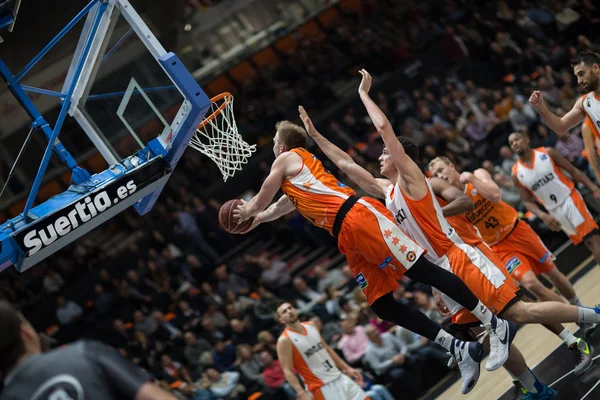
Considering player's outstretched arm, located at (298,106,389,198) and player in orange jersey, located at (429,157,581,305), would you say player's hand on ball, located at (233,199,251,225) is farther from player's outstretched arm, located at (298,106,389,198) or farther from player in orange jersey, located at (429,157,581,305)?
player in orange jersey, located at (429,157,581,305)

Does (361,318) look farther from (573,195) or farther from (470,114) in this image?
(470,114)

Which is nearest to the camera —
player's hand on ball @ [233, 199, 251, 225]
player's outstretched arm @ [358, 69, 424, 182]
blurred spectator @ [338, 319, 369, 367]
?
player's outstretched arm @ [358, 69, 424, 182]

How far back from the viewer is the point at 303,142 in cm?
620

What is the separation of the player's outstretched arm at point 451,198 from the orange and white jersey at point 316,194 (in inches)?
39.4

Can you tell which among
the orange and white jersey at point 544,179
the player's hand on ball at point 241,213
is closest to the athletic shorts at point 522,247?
the orange and white jersey at point 544,179

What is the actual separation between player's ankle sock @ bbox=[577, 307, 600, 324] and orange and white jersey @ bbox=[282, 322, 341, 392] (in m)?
2.66

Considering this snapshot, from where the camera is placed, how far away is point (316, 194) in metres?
5.77

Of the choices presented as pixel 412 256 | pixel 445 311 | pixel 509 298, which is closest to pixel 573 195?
pixel 445 311

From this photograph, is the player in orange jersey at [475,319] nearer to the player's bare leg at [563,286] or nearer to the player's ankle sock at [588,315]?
the player's ankle sock at [588,315]

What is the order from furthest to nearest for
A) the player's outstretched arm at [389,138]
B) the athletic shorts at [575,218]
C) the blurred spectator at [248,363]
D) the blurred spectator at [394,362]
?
1. the blurred spectator at [248,363]
2. the blurred spectator at [394,362]
3. the athletic shorts at [575,218]
4. the player's outstretched arm at [389,138]

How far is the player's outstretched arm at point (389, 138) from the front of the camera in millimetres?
5457

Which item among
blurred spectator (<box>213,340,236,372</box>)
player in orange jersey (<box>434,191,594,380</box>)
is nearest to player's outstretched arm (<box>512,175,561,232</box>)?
player in orange jersey (<box>434,191,594,380</box>)

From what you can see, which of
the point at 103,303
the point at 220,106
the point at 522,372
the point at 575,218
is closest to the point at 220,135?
the point at 220,106

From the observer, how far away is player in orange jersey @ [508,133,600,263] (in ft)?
27.4
